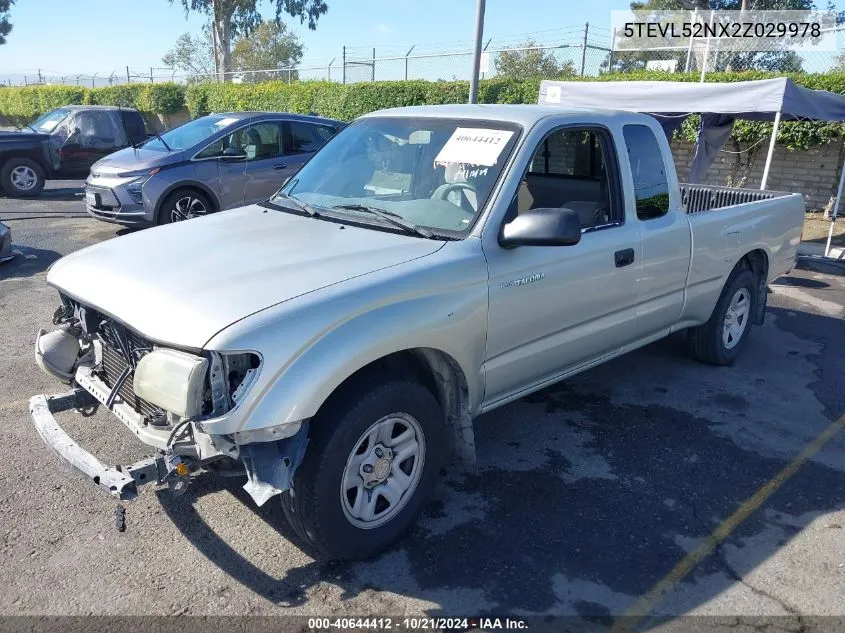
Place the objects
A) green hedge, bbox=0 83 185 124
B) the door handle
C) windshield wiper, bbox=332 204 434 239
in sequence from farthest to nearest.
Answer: green hedge, bbox=0 83 185 124 → the door handle → windshield wiper, bbox=332 204 434 239

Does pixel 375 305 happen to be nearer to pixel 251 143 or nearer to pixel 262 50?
pixel 251 143

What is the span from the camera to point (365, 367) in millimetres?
3115

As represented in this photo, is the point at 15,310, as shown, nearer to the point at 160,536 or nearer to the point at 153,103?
the point at 160,536

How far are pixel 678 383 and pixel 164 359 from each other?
13.3ft

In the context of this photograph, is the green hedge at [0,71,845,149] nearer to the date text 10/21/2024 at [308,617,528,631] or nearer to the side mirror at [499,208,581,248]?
Result: the side mirror at [499,208,581,248]

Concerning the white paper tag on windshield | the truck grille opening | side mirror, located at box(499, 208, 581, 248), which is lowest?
the truck grille opening

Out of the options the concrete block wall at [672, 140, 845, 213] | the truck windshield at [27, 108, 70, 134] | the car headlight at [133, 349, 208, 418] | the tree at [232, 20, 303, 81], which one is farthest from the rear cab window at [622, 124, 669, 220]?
the tree at [232, 20, 303, 81]

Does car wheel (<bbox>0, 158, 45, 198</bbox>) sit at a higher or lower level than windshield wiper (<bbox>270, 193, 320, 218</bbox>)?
lower

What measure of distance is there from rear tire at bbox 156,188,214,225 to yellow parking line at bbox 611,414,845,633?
769 centimetres

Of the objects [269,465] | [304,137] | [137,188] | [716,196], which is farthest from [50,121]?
[269,465]

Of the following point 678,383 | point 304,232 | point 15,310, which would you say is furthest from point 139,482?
point 15,310

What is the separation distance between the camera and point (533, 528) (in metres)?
3.51

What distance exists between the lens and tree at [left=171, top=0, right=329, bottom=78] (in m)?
39.2

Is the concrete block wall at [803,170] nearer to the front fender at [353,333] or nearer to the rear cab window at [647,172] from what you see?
the rear cab window at [647,172]
